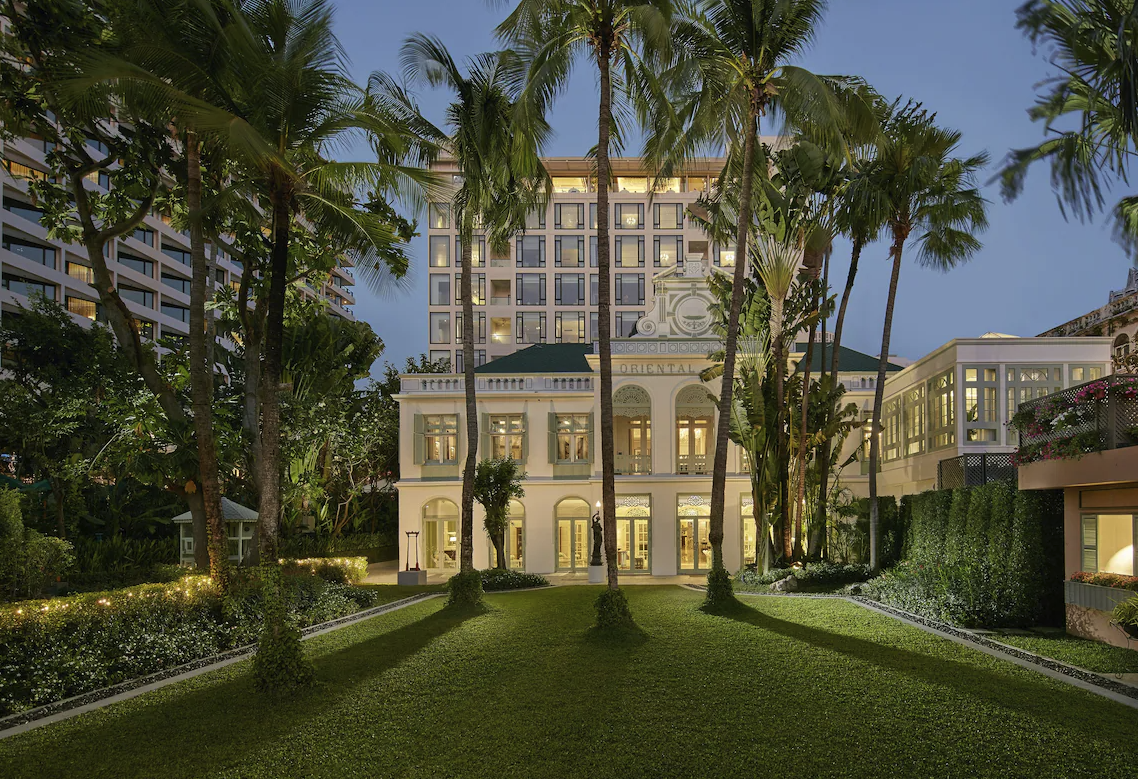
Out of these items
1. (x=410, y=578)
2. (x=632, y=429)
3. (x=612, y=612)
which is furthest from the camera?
(x=632, y=429)

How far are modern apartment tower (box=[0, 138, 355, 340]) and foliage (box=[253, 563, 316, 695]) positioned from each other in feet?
72.2

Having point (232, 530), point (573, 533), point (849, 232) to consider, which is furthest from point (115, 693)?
point (573, 533)

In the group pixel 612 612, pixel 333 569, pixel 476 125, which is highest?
pixel 476 125

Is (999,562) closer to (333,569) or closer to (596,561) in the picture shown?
(596,561)

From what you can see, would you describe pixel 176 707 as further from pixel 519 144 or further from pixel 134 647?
pixel 519 144

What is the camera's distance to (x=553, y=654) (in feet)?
39.6

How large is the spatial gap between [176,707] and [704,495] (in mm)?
22538

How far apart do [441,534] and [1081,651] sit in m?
23.3

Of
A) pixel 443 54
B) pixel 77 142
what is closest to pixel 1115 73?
pixel 443 54

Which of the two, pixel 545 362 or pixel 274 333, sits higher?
pixel 545 362

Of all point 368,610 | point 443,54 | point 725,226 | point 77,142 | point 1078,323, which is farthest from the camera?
point 1078,323

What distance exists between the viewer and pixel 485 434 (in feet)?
101

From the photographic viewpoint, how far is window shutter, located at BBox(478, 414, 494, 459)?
30716mm

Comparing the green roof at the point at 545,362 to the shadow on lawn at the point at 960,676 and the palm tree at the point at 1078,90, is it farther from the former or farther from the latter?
the palm tree at the point at 1078,90
